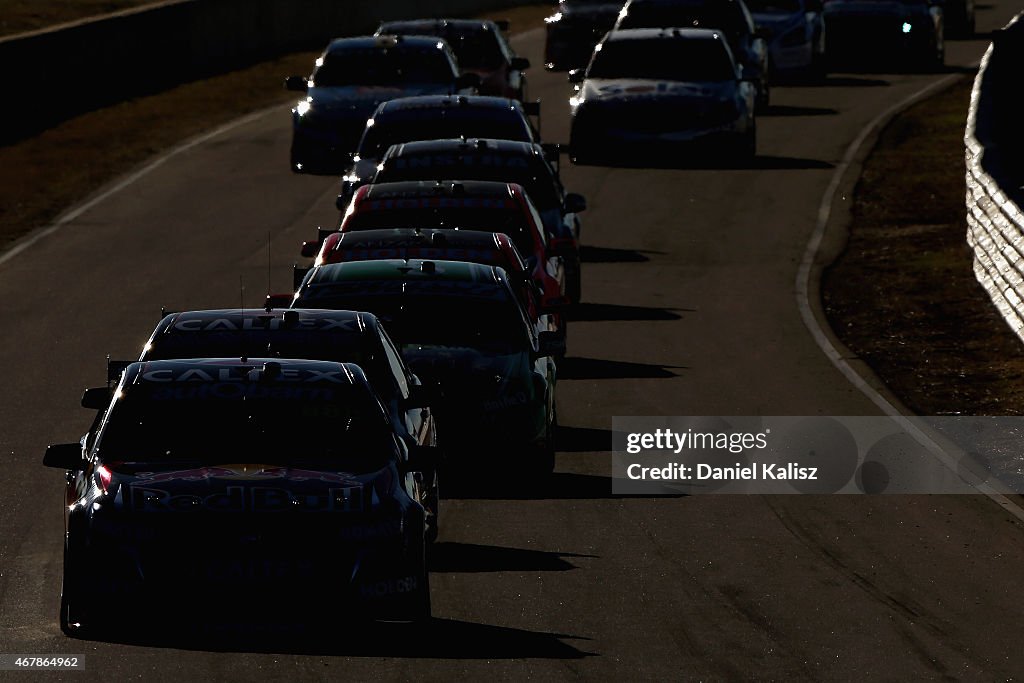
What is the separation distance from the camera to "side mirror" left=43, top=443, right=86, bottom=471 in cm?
1131

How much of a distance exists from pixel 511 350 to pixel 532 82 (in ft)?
99.7

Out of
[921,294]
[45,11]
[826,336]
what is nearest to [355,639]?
[826,336]

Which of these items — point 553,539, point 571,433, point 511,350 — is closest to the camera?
point 553,539

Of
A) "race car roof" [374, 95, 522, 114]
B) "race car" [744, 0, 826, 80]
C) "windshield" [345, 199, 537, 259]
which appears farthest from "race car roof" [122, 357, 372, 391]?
"race car" [744, 0, 826, 80]

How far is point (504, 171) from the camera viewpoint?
907 inches

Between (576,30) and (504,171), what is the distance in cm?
2454

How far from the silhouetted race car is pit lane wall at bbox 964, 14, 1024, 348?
9.17 metres

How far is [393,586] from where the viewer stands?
429 inches

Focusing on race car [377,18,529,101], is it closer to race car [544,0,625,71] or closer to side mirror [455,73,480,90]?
side mirror [455,73,480,90]

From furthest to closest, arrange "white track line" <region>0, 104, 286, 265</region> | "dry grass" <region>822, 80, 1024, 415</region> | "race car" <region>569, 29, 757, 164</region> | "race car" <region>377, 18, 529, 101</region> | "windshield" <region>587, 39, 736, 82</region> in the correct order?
"race car" <region>377, 18, 529, 101</region> < "windshield" <region>587, 39, 736, 82</region> < "race car" <region>569, 29, 757, 164</region> < "white track line" <region>0, 104, 286, 265</region> < "dry grass" <region>822, 80, 1024, 415</region>

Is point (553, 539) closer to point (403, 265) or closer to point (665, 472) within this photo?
point (665, 472)

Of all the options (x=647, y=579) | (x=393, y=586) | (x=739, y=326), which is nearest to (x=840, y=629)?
(x=647, y=579)

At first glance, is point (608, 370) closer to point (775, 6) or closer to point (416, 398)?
point (416, 398)

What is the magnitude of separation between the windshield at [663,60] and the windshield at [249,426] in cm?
2271
